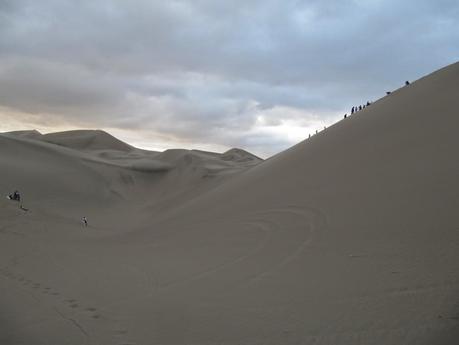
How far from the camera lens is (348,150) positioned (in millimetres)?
10961

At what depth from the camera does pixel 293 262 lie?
5.20 metres

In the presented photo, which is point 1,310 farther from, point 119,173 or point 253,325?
point 119,173

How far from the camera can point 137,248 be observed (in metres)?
8.95

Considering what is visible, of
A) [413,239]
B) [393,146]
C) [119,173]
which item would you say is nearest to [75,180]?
[119,173]

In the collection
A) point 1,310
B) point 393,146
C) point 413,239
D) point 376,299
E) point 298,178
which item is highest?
point 393,146

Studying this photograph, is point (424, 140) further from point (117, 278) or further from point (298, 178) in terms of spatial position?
point (117, 278)

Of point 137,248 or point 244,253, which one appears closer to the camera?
point 244,253

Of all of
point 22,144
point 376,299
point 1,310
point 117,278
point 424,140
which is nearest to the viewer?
point 376,299

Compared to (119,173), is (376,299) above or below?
below

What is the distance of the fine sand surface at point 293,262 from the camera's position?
3.53 metres

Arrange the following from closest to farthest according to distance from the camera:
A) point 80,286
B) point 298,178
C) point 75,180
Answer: point 80,286, point 298,178, point 75,180

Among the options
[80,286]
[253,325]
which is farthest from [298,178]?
[253,325]

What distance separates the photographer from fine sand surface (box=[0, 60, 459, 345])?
3.53 metres

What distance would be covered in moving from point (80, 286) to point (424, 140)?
7633 mm
